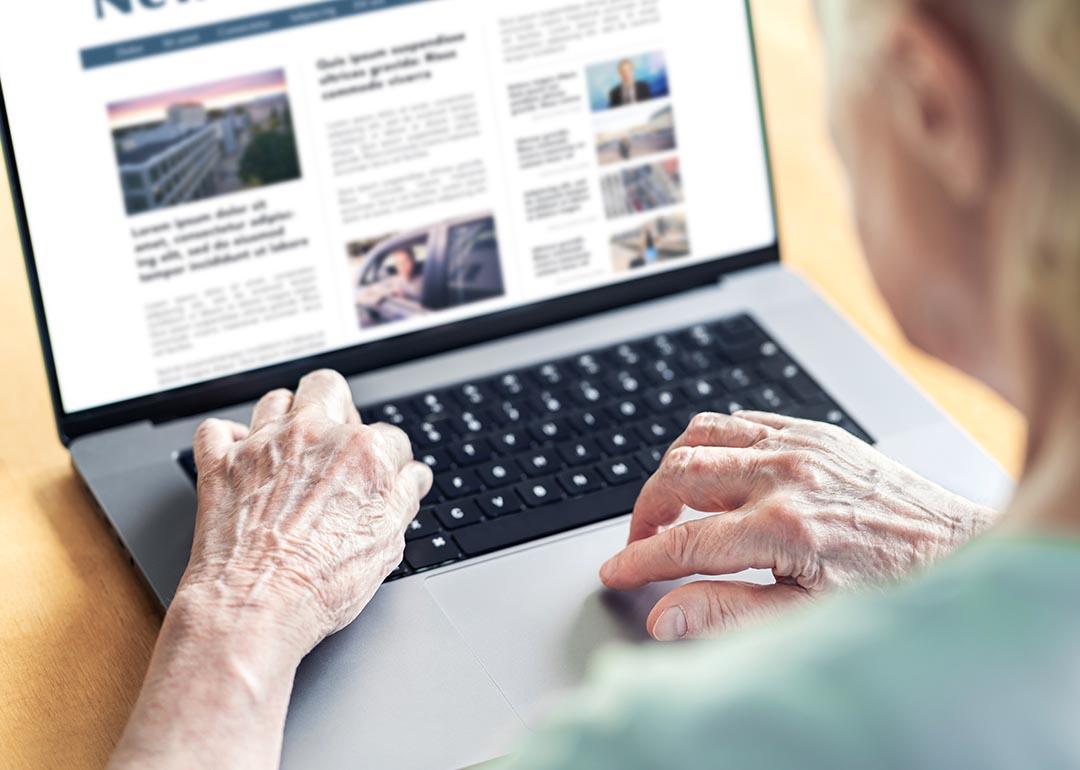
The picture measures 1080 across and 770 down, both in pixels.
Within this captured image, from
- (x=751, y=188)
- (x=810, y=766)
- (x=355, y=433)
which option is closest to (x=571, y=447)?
(x=355, y=433)

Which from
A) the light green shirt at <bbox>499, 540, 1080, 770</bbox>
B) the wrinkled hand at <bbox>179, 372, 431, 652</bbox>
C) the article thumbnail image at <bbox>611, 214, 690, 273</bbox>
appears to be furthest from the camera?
the article thumbnail image at <bbox>611, 214, 690, 273</bbox>

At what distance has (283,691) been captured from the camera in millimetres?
737

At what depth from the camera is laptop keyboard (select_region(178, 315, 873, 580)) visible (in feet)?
3.00

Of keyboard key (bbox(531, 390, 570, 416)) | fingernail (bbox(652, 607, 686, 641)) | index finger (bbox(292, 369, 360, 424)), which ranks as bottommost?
fingernail (bbox(652, 607, 686, 641))

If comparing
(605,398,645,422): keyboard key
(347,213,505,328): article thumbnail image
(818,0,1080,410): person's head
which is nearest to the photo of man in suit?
(347,213,505,328): article thumbnail image

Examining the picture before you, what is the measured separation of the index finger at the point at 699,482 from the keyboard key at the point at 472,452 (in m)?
0.14

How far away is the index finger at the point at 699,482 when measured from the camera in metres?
0.84

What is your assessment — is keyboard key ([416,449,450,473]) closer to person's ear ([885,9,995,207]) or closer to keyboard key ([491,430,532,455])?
keyboard key ([491,430,532,455])

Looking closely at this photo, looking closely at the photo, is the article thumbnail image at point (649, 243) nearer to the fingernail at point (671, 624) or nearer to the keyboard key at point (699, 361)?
the keyboard key at point (699, 361)

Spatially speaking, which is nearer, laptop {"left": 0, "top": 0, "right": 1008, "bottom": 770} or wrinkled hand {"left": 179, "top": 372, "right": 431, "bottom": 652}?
wrinkled hand {"left": 179, "top": 372, "right": 431, "bottom": 652}

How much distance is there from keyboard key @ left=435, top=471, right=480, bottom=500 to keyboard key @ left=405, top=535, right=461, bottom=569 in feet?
0.14

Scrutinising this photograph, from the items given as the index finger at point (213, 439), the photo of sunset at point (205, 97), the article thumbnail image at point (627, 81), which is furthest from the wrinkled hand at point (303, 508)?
the article thumbnail image at point (627, 81)

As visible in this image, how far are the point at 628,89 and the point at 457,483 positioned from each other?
0.35 metres

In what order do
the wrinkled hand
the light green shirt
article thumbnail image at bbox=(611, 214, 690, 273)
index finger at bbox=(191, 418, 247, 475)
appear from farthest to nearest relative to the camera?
article thumbnail image at bbox=(611, 214, 690, 273) < index finger at bbox=(191, 418, 247, 475) < the wrinkled hand < the light green shirt
